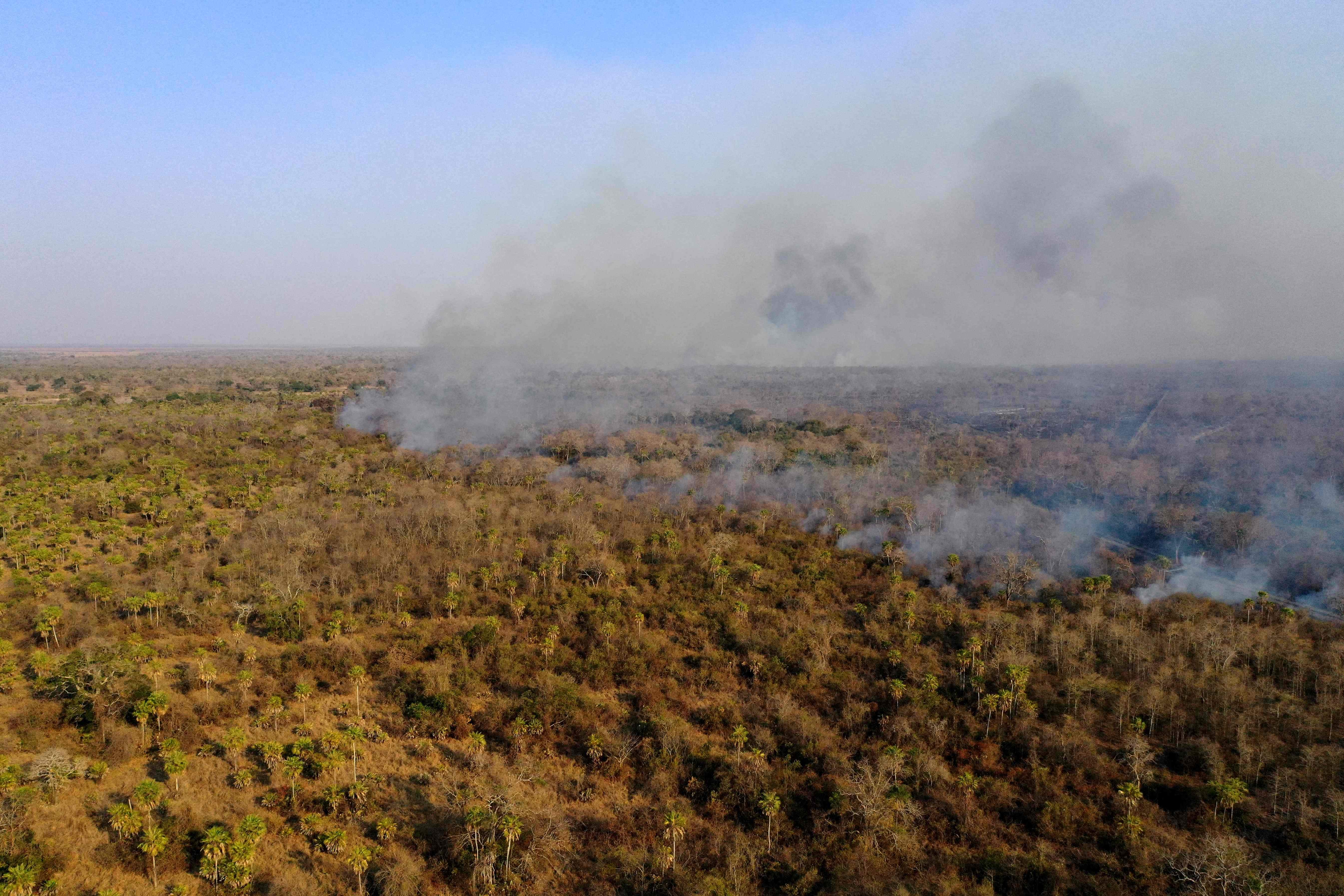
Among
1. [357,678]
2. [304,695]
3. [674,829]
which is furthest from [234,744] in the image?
[674,829]

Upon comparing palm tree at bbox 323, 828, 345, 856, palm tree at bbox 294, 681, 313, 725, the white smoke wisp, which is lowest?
palm tree at bbox 323, 828, 345, 856

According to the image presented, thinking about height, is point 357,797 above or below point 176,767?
below

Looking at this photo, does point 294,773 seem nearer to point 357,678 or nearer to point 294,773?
point 294,773

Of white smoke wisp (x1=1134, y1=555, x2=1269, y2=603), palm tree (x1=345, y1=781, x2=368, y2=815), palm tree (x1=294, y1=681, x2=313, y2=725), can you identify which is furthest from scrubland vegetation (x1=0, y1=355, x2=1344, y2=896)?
white smoke wisp (x1=1134, y1=555, x2=1269, y2=603)

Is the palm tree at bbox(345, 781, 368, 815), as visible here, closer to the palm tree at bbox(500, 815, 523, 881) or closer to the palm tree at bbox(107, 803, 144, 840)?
the palm tree at bbox(500, 815, 523, 881)

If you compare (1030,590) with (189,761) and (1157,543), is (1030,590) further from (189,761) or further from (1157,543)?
(189,761)
